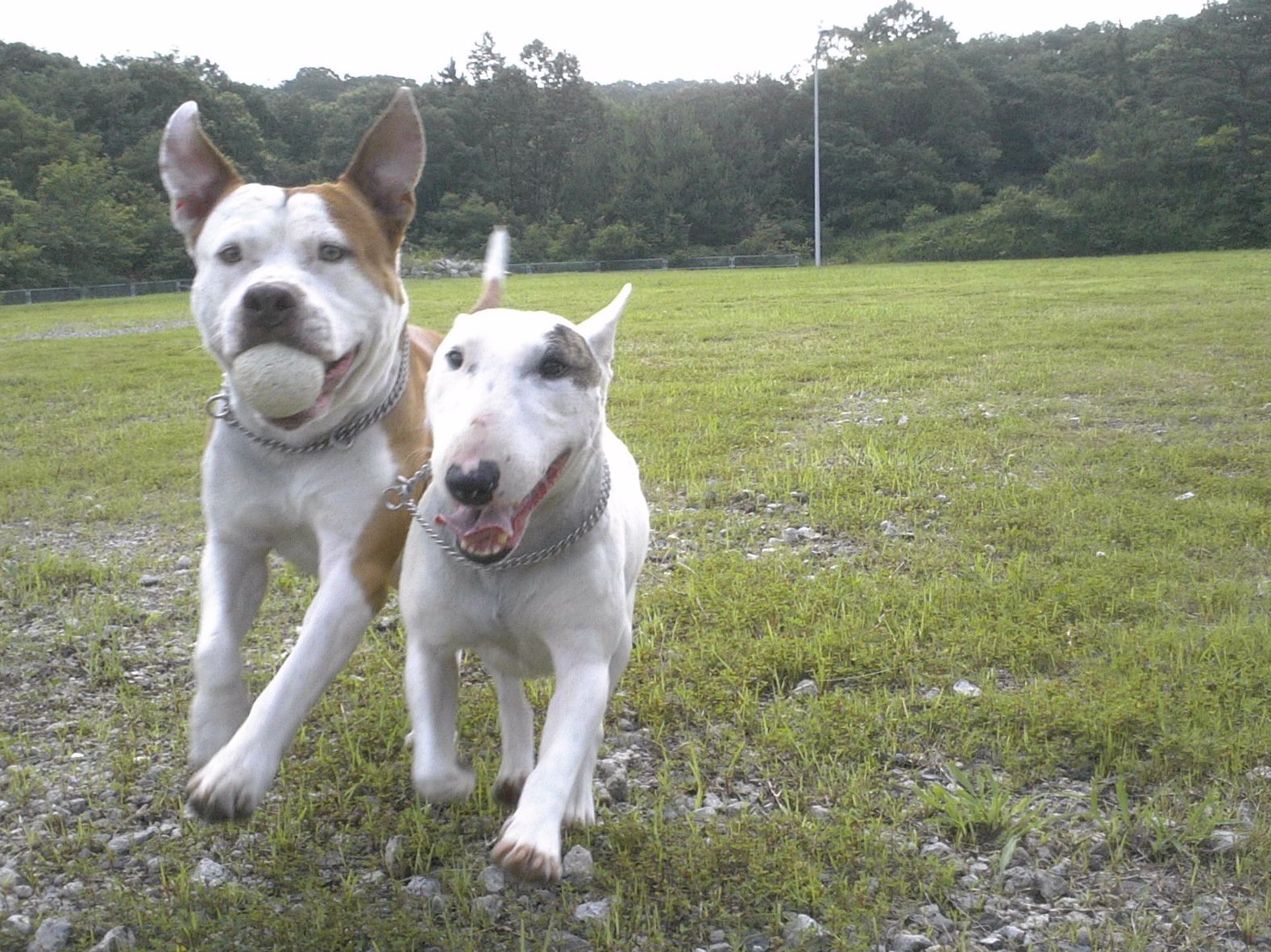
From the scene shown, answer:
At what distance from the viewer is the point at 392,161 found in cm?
394

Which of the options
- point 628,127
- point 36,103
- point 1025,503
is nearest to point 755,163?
point 628,127

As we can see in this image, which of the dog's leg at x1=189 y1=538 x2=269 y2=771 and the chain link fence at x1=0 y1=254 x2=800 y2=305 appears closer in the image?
the dog's leg at x1=189 y1=538 x2=269 y2=771

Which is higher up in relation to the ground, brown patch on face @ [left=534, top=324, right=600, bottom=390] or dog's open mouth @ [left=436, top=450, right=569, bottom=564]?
brown patch on face @ [left=534, top=324, right=600, bottom=390]

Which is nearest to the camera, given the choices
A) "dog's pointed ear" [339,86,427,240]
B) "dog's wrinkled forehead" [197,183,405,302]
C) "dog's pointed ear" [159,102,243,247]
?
"dog's wrinkled forehead" [197,183,405,302]

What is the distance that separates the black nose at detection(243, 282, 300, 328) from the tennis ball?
0.23 feet

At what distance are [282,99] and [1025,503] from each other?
210ft

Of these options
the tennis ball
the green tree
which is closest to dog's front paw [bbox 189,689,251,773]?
the tennis ball

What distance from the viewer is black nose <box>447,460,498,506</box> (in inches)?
110

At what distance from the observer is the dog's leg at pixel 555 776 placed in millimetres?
2787

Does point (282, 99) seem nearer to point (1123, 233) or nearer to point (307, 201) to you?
point (1123, 233)

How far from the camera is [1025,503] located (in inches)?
280

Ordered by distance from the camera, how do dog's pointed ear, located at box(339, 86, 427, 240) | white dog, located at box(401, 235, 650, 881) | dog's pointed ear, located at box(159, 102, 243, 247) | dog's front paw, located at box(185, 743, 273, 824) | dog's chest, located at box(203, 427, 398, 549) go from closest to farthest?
white dog, located at box(401, 235, 650, 881) → dog's front paw, located at box(185, 743, 273, 824) → dog's chest, located at box(203, 427, 398, 549) → dog's pointed ear, located at box(159, 102, 243, 247) → dog's pointed ear, located at box(339, 86, 427, 240)

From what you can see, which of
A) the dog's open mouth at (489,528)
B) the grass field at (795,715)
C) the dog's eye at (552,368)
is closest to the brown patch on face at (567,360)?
the dog's eye at (552,368)

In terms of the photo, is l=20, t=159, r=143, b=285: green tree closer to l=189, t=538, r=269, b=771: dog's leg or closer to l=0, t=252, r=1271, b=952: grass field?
l=0, t=252, r=1271, b=952: grass field
